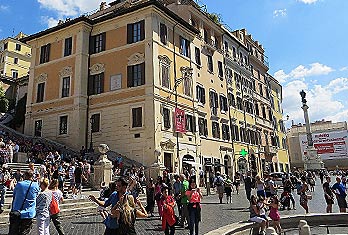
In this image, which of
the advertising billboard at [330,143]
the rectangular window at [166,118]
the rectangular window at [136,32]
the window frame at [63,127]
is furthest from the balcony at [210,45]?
the advertising billboard at [330,143]

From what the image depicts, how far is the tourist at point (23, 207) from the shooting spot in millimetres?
6328

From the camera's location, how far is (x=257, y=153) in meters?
41.1

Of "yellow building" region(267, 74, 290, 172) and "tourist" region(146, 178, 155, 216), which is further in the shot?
"yellow building" region(267, 74, 290, 172)

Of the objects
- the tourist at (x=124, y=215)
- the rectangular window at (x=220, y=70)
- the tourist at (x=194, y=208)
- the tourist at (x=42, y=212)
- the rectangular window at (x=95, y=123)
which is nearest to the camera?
the tourist at (x=124, y=215)

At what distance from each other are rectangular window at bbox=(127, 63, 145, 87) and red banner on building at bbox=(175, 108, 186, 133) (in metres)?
3.84

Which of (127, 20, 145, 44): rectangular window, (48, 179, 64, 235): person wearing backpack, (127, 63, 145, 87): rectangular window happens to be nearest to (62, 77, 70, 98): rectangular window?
(127, 63, 145, 87): rectangular window

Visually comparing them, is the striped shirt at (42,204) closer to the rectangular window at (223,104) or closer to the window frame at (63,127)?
the window frame at (63,127)

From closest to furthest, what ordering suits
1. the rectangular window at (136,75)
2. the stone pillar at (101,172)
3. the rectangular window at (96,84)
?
the stone pillar at (101,172)
the rectangular window at (136,75)
the rectangular window at (96,84)

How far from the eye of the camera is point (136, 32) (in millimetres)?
26578

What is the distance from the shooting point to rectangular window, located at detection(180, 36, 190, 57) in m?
29.7

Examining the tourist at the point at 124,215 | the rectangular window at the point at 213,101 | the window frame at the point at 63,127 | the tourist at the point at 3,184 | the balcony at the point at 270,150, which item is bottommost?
the tourist at the point at 124,215

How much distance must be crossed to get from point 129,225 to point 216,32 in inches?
1341

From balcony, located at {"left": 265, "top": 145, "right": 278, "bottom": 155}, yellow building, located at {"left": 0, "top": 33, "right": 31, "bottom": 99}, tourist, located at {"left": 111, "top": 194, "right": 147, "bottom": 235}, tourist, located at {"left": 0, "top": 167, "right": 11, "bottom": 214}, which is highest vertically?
yellow building, located at {"left": 0, "top": 33, "right": 31, "bottom": 99}

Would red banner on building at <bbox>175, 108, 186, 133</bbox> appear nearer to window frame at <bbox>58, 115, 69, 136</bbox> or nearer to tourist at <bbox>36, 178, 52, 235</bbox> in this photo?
window frame at <bbox>58, 115, 69, 136</bbox>
